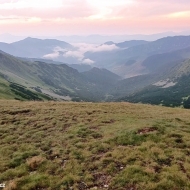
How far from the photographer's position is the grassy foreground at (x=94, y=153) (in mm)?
18406

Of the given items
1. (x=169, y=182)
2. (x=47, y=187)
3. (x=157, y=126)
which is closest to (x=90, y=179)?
(x=47, y=187)

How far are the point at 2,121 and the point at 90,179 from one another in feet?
72.4

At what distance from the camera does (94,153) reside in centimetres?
2383

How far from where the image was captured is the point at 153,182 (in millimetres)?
17422

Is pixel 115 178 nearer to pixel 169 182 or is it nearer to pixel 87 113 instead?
pixel 169 182

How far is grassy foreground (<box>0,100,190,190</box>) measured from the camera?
18.4m

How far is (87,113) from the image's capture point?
39188 millimetres

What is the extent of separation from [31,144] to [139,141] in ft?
38.6

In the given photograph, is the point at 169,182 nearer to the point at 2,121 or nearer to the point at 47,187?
the point at 47,187

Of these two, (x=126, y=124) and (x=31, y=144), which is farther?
(x=126, y=124)

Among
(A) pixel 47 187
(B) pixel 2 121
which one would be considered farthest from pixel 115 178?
(B) pixel 2 121

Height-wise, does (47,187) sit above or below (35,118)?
below

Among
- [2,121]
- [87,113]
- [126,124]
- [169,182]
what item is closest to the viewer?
[169,182]

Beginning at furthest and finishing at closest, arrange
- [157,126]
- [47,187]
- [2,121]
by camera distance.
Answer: [2,121]
[157,126]
[47,187]
